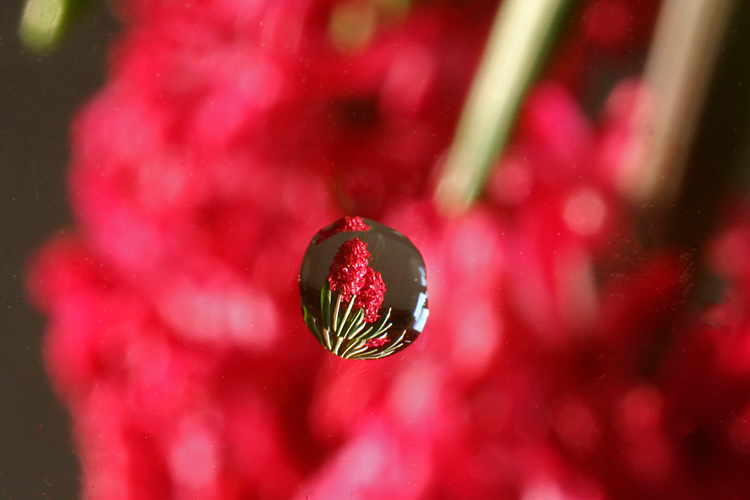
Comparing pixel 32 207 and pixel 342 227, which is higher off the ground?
pixel 32 207

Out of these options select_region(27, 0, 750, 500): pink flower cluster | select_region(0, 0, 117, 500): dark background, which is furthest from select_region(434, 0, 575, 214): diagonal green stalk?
select_region(0, 0, 117, 500): dark background

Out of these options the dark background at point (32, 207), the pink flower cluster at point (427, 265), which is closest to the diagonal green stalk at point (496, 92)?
the pink flower cluster at point (427, 265)

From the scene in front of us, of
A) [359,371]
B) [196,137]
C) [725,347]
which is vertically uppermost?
[196,137]

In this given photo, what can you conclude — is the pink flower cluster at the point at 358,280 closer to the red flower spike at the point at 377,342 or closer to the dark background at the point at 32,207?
the red flower spike at the point at 377,342

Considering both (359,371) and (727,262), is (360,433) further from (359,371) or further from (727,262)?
(727,262)

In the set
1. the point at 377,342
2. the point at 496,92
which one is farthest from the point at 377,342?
the point at 496,92

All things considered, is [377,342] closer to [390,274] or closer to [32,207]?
[390,274]

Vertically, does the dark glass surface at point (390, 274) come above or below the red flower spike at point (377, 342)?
above

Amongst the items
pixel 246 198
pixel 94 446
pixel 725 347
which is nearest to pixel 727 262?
pixel 725 347

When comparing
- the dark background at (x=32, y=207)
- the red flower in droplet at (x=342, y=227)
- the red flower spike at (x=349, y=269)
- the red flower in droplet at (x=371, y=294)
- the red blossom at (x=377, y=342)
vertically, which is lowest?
the red blossom at (x=377, y=342)
